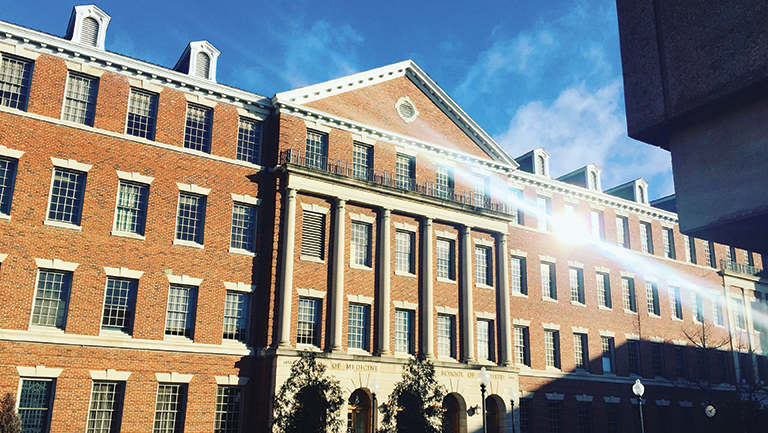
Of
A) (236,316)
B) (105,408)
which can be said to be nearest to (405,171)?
(236,316)

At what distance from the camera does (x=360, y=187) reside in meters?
32.6

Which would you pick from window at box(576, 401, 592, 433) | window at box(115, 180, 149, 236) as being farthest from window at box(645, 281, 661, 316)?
window at box(115, 180, 149, 236)

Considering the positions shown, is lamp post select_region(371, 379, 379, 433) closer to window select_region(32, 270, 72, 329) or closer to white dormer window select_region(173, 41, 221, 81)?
window select_region(32, 270, 72, 329)

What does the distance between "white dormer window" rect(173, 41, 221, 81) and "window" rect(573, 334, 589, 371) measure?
2588 centimetres

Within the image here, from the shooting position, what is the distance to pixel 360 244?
107 ft

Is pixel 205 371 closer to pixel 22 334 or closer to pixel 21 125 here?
pixel 22 334

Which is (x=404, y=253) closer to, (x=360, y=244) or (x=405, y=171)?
(x=360, y=244)

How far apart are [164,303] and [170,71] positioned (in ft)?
33.1

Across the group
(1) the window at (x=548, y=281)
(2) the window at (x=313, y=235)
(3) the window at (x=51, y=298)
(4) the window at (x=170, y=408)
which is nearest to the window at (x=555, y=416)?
(1) the window at (x=548, y=281)

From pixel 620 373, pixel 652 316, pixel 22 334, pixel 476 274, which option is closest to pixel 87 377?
pixel 22 334

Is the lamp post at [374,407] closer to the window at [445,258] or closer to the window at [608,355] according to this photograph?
the window at [445,258]

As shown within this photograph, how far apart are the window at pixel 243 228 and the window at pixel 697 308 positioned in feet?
109

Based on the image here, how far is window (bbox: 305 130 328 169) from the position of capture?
3247cm

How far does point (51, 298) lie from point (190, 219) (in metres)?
6.27
